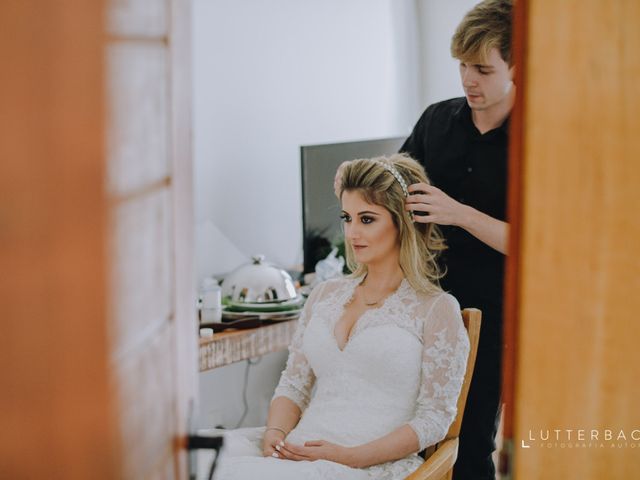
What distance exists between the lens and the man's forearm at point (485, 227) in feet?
5.99

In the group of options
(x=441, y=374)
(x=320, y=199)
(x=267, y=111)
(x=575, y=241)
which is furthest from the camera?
(x=267, y=111)

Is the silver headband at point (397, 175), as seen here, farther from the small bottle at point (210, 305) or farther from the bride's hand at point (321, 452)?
the small bottle at point (210, 305)

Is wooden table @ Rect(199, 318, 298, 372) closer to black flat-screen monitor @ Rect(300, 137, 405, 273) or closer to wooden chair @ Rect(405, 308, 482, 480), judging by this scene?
black flat-screen monitor @ Rect(300, 137, 405, 273)

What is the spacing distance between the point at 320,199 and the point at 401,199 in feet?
3.87

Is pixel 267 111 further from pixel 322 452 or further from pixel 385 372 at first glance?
pixel 322 452

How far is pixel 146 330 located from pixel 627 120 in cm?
53

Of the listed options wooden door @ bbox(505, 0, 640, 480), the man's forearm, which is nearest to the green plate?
the man's forearm

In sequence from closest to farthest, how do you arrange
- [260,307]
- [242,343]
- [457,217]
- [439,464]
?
[439,464] → [457,217] → [242,343] → [260,307]

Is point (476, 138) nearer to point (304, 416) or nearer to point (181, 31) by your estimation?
point (304, 416)

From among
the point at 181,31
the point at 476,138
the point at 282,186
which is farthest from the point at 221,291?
the point at 181,31

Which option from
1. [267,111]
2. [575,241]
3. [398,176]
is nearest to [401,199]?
[398,176]

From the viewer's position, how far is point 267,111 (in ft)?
11.0

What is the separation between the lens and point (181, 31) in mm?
763

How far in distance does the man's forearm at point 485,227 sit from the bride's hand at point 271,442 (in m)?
0.70
